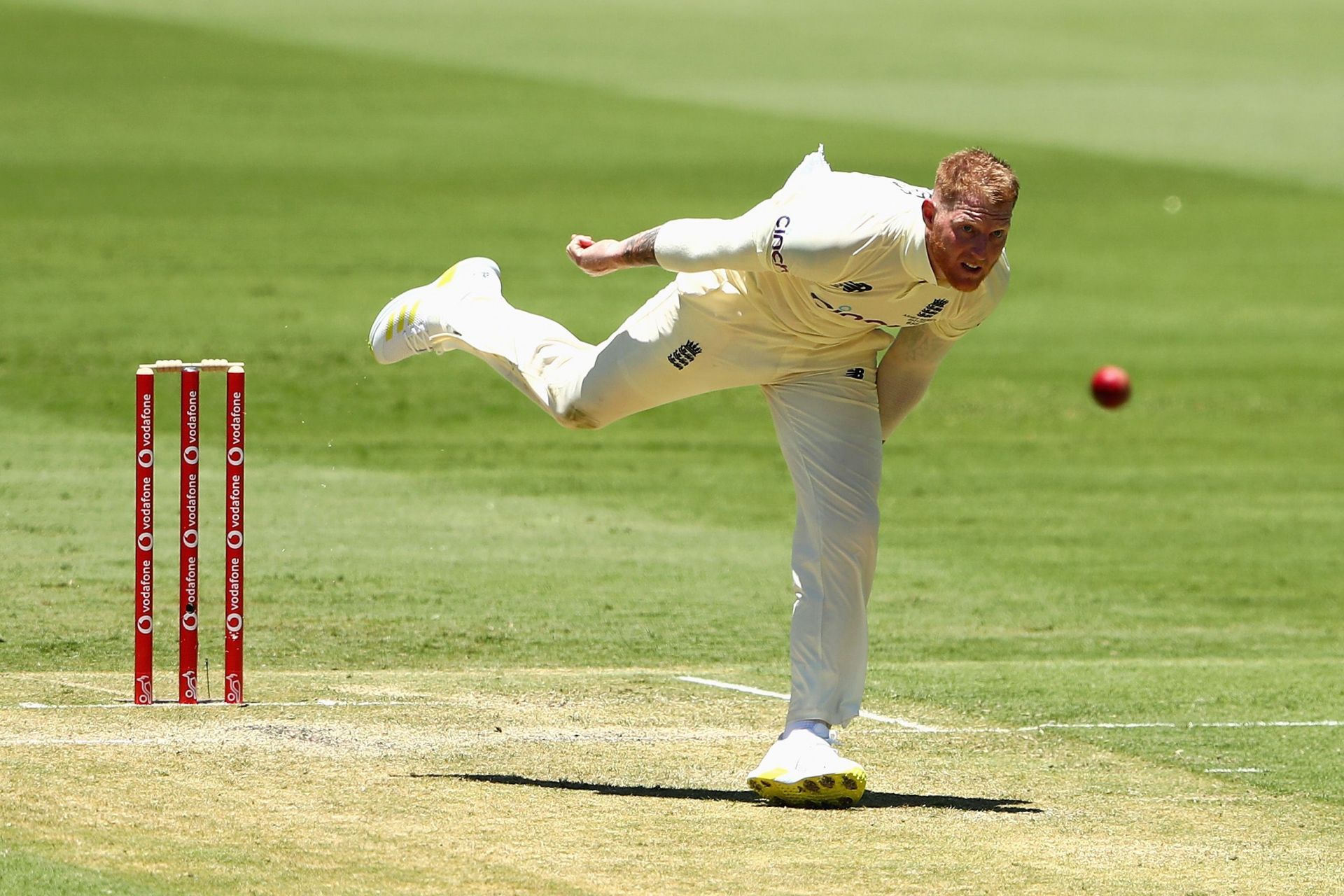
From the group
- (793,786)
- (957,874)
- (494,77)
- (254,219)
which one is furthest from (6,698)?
(494,77)

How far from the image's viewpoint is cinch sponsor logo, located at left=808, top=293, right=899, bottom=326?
6.55 m

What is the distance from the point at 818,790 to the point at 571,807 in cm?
70

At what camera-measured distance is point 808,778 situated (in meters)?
6.45

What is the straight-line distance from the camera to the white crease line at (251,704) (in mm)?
7462

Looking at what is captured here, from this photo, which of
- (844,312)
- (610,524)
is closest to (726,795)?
(844,312)

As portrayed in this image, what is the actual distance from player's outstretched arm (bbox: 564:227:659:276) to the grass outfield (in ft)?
4.98

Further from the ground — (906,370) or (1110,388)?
(1110,388)

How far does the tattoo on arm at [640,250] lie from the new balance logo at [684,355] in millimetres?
320

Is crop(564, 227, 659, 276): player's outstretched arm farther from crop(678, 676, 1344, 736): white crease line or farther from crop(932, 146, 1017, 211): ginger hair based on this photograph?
crop(678, 676, 1344, 736): white crease line

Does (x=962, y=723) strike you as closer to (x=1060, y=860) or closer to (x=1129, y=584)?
(x=1060, y=860)

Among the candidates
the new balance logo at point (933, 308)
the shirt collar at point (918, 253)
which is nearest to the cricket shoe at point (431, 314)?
the new balance logo at point (933, 308)

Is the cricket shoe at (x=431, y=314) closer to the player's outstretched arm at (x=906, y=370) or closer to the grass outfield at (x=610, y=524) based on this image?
the grass outfield at (x=610, y=524)

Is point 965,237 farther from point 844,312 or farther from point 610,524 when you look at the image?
point 610,524

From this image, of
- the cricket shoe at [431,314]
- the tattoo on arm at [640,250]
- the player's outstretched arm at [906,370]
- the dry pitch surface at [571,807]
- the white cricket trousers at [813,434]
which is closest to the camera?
the dry pitch surface at [571,807]
